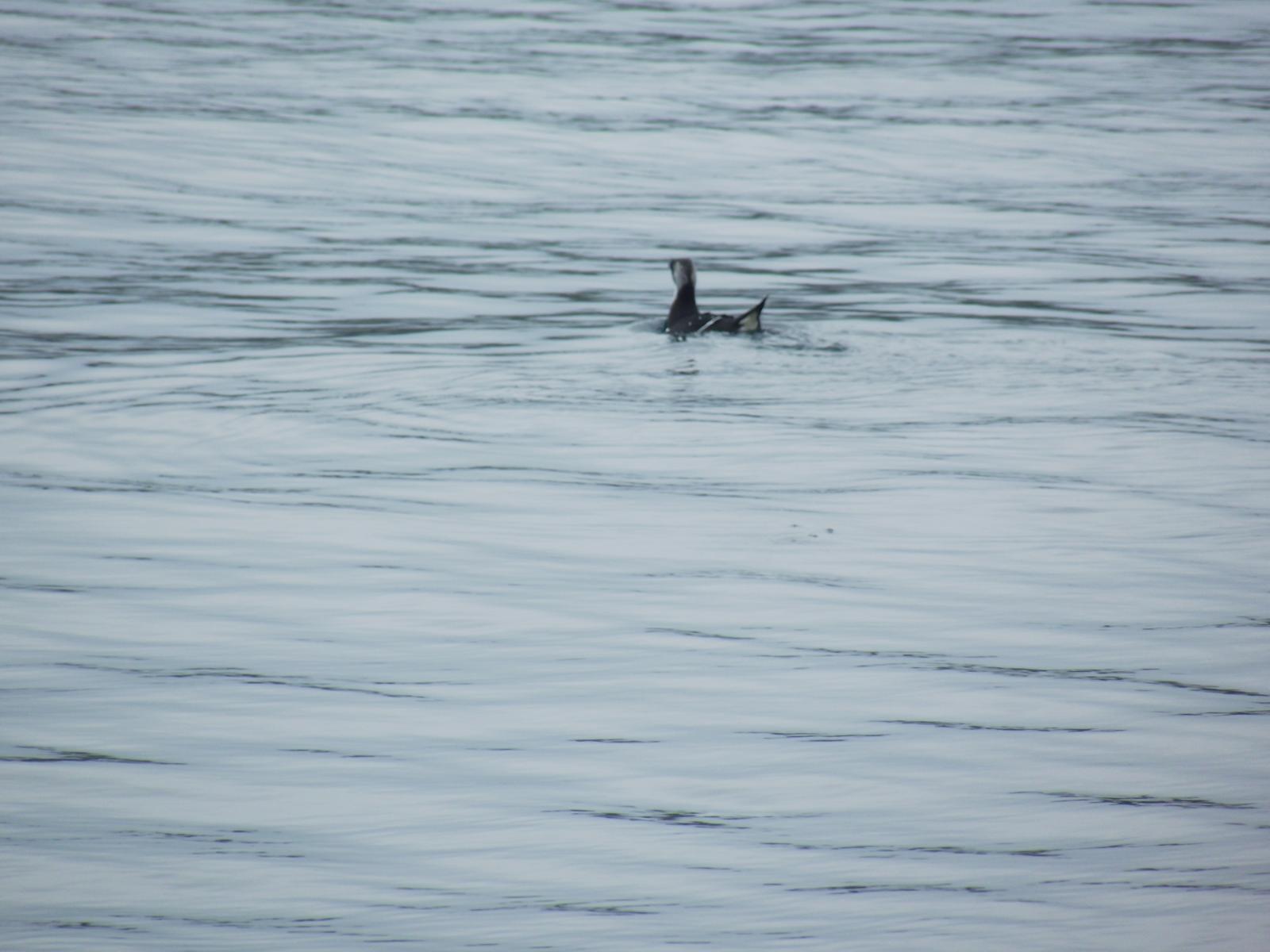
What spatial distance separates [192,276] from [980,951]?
10.8 metres

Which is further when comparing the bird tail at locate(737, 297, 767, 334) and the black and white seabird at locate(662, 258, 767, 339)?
the black and white seabird at locate(662, 258, 767, 339)

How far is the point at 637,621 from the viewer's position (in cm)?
717

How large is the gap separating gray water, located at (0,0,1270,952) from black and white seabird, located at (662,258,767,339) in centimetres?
15

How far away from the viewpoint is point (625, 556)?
799cm

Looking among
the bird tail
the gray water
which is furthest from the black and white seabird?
the gray water

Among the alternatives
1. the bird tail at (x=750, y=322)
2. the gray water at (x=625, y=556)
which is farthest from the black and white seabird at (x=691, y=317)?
the gray water at (x=625, y=556)

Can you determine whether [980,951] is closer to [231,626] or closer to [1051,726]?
[1051,726]

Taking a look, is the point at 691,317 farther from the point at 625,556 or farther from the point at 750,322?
the point at 625,556

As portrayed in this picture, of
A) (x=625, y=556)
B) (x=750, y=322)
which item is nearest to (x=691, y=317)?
(x=750, y=322)

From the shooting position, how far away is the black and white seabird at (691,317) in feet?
40.8

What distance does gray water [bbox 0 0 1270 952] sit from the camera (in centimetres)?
519

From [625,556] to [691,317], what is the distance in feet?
15.8

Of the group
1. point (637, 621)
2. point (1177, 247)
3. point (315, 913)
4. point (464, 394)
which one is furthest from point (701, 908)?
point (1177, 247)

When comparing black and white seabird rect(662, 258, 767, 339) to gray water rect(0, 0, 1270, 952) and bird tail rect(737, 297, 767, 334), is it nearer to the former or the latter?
bird tail rect(737, 297, 767, 334)
